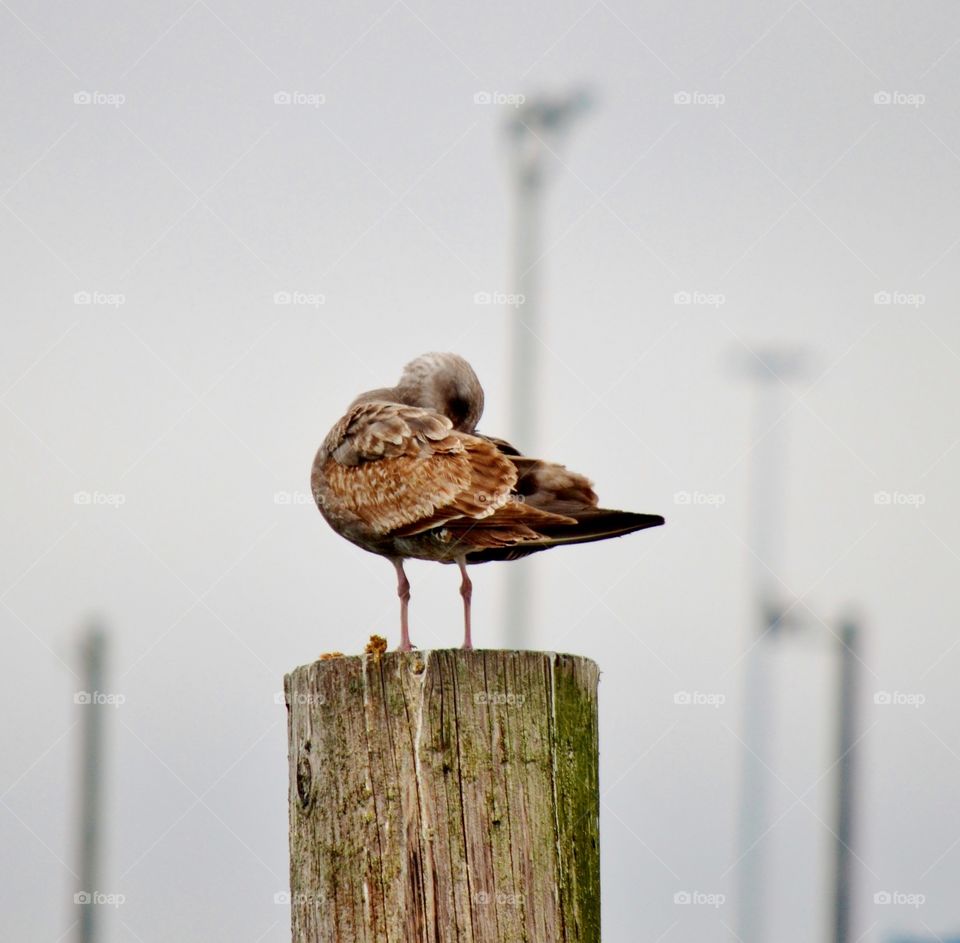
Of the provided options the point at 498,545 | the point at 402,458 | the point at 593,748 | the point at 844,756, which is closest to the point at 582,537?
the point at 498,545

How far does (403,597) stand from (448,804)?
9.60 feet

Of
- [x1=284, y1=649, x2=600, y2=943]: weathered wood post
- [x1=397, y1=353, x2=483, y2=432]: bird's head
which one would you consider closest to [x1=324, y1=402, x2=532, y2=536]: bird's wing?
[x1=397, y1=353, x2=483, y2=432]: bird's head

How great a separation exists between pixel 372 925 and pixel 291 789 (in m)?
0.49

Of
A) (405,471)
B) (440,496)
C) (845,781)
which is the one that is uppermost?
(405,471)

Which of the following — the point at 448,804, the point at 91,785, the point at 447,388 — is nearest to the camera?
the point at 448,804

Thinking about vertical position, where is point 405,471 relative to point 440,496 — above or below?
above

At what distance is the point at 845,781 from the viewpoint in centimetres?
1430

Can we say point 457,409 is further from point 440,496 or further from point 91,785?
point 91,785

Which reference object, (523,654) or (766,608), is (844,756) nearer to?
(766,608)

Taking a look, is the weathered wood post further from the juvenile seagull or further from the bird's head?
the bird's head

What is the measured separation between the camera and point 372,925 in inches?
171

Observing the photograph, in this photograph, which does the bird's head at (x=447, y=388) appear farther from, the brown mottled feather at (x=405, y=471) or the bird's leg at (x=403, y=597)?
the bird's leg at (x=403, y=597)

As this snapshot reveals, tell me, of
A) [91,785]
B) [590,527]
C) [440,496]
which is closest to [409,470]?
[440,496]

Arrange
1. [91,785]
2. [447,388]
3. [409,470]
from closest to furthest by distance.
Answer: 1. [409,470]
2. [447,388]
3. [91,785]
